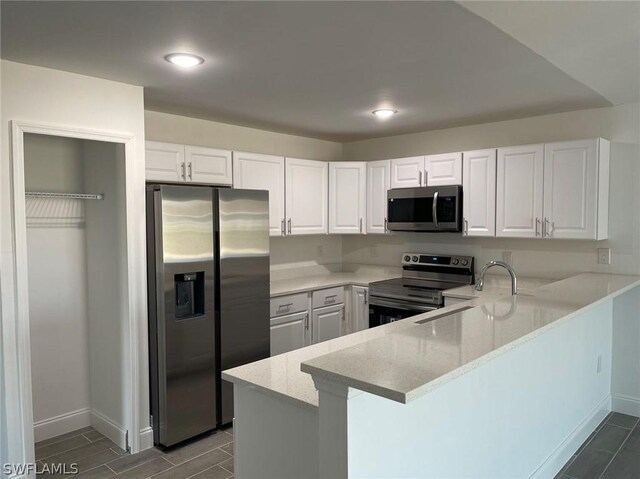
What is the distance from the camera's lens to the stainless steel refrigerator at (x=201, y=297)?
304cm

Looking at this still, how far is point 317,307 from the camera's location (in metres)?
4.31

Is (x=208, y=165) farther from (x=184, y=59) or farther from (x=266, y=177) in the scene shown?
(x=184, y=59)

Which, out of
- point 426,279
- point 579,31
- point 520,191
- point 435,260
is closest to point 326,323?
point 426,279

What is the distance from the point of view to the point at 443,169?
13.8ft

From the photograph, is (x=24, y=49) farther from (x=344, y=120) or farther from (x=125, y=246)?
(x=344, y=120)

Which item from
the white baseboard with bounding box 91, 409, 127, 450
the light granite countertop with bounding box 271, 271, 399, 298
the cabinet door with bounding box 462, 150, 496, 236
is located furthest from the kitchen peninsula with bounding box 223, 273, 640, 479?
the light granite countertop with bounding box 271, 271, 399, 298

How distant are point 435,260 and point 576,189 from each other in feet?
4.62

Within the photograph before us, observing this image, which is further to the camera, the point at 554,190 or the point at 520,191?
the point at 520,191

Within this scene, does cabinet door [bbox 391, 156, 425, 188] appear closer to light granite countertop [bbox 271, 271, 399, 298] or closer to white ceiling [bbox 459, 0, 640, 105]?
light granite countertop [bbox 271, 271, 399, 298]

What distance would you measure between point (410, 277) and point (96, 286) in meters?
2.80

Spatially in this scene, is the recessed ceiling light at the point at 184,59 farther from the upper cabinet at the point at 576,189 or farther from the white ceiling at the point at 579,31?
the upper cabinet at the point at 576,189

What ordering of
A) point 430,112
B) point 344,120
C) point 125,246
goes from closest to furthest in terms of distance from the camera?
point 125,246, point 430,112, point 344,120

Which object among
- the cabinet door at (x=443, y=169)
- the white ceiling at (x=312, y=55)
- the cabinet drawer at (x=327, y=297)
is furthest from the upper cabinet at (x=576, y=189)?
the cabinet drawer at (x=327, y=297)

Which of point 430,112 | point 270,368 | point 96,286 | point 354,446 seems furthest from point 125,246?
point 430,112
